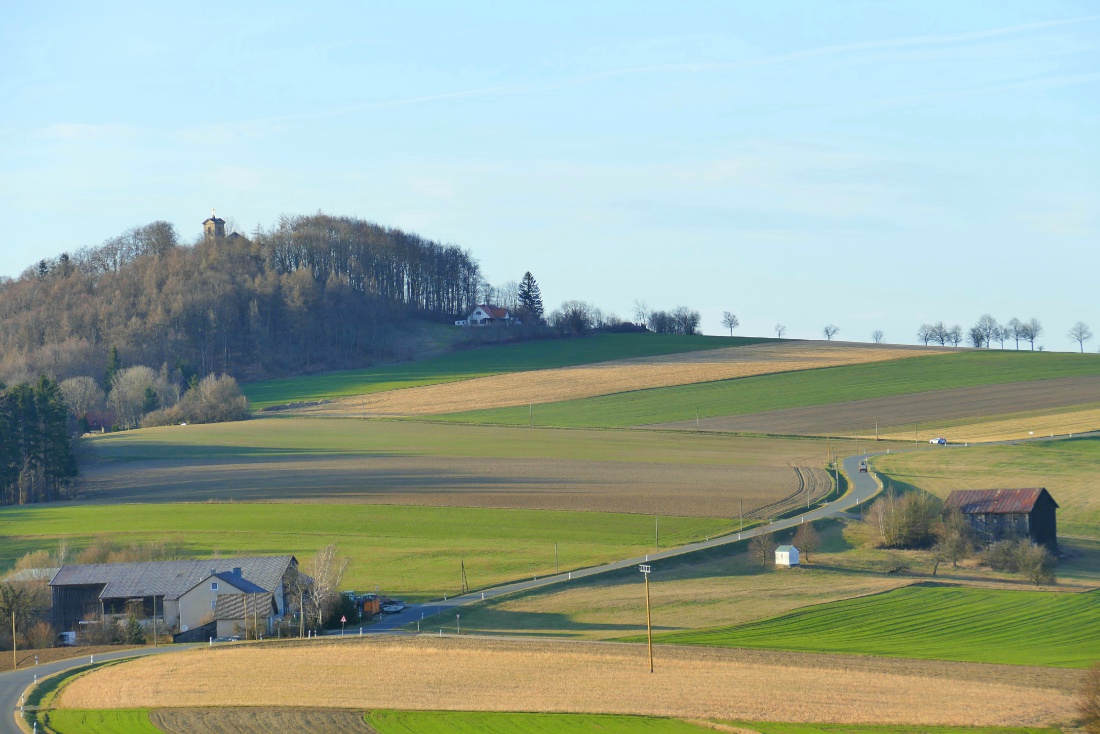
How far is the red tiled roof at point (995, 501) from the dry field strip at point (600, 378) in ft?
180

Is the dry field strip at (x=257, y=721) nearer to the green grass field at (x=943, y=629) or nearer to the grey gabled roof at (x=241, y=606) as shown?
→ the green grass field at (x=943, y=629)

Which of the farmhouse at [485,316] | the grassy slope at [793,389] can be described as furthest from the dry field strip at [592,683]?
the farmhouse at [485,316]

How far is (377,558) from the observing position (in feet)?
210

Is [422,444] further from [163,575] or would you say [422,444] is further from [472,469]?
[163,575]

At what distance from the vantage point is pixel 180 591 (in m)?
56.8

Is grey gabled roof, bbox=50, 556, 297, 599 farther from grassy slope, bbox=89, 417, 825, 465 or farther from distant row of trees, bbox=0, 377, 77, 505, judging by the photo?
grassy slope, bbox=89, 417, 825, 465

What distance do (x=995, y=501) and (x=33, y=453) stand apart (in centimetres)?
7069

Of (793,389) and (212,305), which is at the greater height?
(212,305)

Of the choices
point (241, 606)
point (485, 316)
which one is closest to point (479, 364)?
point (485, 316)

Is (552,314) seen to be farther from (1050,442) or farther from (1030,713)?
(1030,713)

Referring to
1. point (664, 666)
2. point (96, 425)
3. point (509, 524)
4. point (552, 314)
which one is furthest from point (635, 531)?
point (552, 314)

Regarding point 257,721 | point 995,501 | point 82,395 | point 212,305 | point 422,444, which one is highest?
point 212,305

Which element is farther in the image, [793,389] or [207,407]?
[207,407]

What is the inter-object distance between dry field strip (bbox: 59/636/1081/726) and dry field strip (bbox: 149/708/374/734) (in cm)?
95
